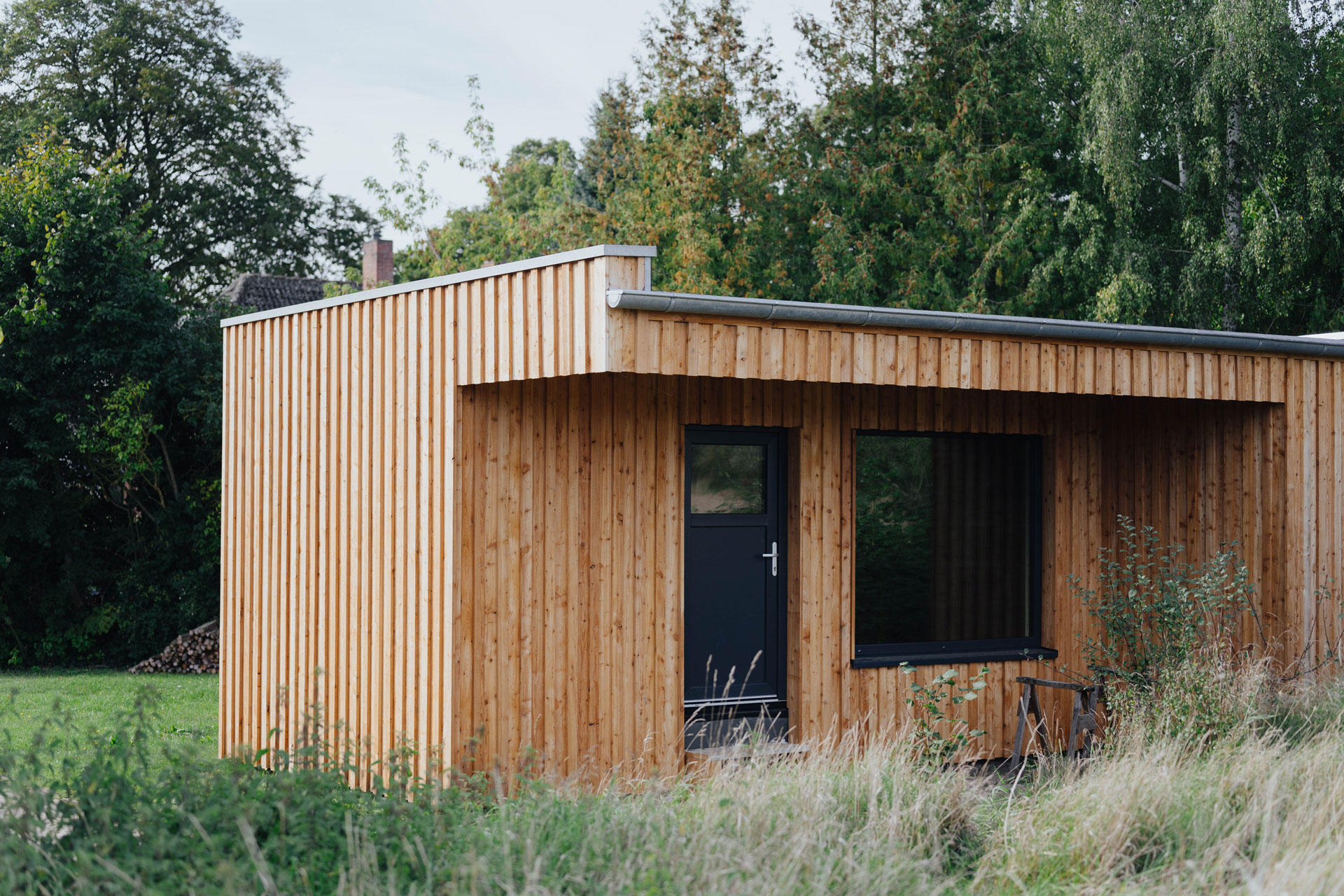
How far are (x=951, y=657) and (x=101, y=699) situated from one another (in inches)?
331

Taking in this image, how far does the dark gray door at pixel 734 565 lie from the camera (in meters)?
7.79

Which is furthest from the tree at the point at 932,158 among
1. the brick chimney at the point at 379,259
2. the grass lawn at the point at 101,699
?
the grass lawn at the point at 101,699

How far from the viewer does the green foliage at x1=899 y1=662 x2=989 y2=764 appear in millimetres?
6086

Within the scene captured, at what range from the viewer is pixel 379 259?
25.3 metres

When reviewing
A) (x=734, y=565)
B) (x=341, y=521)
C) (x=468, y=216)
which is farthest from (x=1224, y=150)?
(x=341, y=521)

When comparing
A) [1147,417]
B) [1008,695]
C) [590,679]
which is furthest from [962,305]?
[590,679]

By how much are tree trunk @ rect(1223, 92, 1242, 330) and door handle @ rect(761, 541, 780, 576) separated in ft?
39.5

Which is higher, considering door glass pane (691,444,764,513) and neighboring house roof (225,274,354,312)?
neighboring house roof (225,274,354,312)

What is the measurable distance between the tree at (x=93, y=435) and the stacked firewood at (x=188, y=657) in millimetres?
589

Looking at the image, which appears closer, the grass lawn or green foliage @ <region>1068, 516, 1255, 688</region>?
green foliage @ <region>1068, 516, 1255, 688</region>

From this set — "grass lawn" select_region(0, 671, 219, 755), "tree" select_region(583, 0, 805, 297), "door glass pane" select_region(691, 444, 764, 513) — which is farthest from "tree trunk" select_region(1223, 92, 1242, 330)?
"grass lawn" select_region(0, 671, 219, 755)

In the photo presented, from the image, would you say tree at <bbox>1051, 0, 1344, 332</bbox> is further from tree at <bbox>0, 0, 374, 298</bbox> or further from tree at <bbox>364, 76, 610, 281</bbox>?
tree at <bbox>0, 0, 374, 298</bbox>

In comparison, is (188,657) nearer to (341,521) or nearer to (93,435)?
(93,435)

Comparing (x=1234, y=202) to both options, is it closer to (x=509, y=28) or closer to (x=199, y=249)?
(x=199, y=249)
